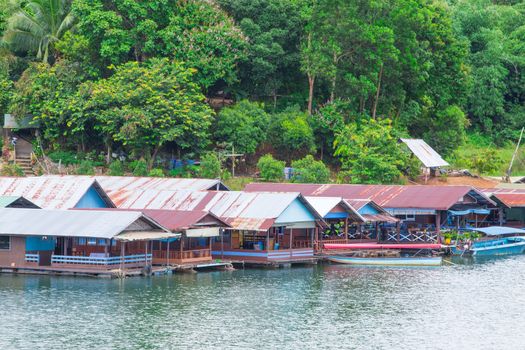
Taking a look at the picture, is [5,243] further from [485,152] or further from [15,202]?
[485,152]

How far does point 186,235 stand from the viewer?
48.2 metres

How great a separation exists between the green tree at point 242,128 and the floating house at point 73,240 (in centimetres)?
2265

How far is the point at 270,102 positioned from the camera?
254ft

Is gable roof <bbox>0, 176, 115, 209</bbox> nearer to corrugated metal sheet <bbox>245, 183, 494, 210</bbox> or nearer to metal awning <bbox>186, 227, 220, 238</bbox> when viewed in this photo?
metal awning <bbox>186, 227, 220, 238</bbox>

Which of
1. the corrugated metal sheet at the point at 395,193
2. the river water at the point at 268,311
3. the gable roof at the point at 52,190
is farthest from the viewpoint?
the corrugated metal sheet at the point at 395,193

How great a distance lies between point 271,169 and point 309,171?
2525mm

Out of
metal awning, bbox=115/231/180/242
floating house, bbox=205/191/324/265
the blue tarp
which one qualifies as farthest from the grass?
metal awning, bbox=115/231/180/242

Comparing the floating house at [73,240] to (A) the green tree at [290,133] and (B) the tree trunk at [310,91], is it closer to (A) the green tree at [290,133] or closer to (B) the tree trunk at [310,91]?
(A) the green tree at [290,133]

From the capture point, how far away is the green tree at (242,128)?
69.8m

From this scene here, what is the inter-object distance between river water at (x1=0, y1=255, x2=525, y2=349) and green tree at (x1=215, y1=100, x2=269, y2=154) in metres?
20.6

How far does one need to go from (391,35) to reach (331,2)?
467cm

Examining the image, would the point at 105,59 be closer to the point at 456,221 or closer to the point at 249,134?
the point at 249,134

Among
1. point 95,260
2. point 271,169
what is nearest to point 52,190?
point 95,260

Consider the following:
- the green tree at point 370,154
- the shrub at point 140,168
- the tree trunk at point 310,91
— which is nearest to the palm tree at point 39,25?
the shrub at point 140,168
